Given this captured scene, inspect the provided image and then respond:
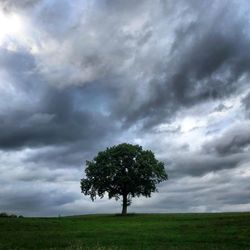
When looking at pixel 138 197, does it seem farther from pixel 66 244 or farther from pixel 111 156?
pixel 66 244

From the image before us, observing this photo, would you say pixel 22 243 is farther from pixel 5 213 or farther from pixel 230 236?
pixel 5 213

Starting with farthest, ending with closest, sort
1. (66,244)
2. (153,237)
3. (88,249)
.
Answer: (153,237) < (66,244) < (88,249)

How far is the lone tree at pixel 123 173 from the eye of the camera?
104m

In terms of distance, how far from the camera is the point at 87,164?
354 feet

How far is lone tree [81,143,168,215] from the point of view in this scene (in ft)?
340

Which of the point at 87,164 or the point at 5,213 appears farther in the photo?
the point at 87,164

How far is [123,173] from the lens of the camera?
104125mm

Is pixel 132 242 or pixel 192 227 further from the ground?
pixel 192 227

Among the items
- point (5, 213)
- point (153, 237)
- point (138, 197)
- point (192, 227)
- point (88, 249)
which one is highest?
point (138, 197)

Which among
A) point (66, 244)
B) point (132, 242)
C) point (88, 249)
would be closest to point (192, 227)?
point (132, 242)

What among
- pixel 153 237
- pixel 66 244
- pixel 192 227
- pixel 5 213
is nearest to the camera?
pixel 66 244

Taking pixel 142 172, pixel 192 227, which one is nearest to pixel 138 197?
pixel 142 172

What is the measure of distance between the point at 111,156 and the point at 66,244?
65.1m

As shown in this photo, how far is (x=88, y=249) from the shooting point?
33.9 m
